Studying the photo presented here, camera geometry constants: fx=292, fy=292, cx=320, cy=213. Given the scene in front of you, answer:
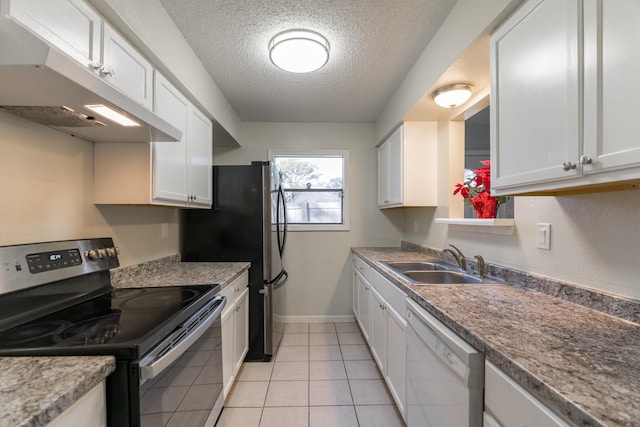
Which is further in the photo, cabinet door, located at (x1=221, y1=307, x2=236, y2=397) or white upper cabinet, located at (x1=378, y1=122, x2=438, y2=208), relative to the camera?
white upper cabinet, located at (x1=378, y1=122, x2=438, y2=208)

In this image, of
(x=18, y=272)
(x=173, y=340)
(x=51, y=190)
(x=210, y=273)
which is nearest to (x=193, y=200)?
(x=210, y=273)

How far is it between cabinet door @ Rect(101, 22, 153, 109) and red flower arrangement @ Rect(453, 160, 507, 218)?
201cm

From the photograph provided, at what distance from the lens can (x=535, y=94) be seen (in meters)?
1.06

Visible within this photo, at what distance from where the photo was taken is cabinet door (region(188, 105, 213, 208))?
215 cm

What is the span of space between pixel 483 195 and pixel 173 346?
189 centimetres

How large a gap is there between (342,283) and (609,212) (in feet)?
8.83

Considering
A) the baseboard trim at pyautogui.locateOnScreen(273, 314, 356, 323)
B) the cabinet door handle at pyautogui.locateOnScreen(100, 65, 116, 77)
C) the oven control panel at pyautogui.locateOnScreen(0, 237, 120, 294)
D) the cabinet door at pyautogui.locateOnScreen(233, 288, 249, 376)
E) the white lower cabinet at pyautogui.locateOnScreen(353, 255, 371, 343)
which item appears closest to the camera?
the oven control panel at pyautogui.locateOnScreen(0, 237, 120, 294)

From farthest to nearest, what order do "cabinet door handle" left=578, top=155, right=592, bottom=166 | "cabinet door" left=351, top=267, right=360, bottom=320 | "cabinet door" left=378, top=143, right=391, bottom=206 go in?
"cabinet door" left=351, top=267, right=360, bottom=320
"cabinet door" left=378, top=143, right=391, bottom=206
"cabinet door handle" left=578, top=155, right=592, bottom=166

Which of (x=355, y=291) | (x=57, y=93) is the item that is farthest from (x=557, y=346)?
(x=355, y=291)

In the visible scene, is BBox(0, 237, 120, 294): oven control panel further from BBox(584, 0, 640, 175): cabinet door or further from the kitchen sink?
BBox(584, 0, 640, 175): cabinet door

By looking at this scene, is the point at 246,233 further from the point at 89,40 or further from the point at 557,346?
the point at 557,346

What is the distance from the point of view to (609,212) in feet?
3.60

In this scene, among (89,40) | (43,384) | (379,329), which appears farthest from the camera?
(379,329)

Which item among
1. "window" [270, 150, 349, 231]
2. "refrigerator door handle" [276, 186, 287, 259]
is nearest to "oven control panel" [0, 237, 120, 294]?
"refrigerator door handle" [276, 186, 287, 259]
